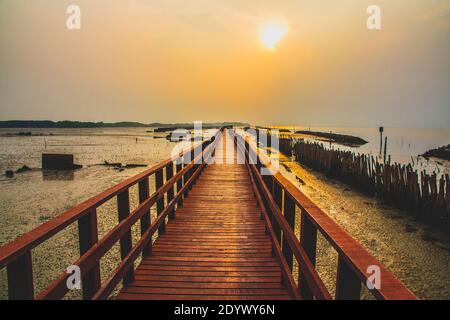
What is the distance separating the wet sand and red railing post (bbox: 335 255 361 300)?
4268 millimetres

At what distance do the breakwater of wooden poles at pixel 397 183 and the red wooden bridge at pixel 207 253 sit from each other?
6.62 meters

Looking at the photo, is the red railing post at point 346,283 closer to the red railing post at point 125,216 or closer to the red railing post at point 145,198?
the red railing post at point 125,216

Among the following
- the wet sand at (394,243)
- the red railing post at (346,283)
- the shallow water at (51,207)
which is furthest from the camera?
the shallow water at (51,207)

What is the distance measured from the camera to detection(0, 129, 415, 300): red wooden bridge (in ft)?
5.10

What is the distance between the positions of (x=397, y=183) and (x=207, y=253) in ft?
32.7

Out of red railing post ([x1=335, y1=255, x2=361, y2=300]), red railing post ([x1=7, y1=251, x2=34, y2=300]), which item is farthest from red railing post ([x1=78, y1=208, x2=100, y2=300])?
red railing post ([x1=335, y1=255, x2=361, y2=300])

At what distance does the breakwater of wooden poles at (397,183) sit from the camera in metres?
8.77

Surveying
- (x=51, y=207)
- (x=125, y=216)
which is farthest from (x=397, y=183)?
(x=51, y=207)

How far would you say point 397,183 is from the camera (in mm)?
11039

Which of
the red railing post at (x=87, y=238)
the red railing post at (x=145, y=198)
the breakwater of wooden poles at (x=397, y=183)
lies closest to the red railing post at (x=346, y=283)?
the red railing post at (x=87, y=238)

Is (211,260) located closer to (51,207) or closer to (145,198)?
(145,198)

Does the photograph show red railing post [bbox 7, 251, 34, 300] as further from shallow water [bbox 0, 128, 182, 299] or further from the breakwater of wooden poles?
the breakwater of wooden poles

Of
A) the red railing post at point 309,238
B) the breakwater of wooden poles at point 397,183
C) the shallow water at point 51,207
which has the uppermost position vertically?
the red railing post at point 309,238
